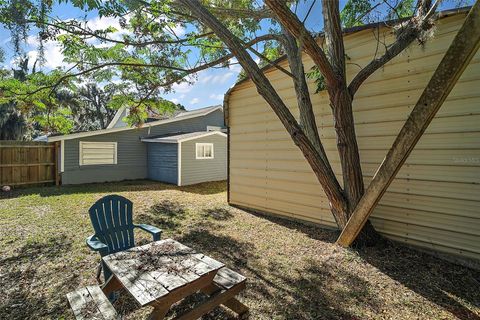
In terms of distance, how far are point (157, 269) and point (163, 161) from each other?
A: 35.6ft

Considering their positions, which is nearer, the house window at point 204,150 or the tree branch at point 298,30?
the tree branch at point 298,30

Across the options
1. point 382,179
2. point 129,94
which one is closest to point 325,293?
point 382,179

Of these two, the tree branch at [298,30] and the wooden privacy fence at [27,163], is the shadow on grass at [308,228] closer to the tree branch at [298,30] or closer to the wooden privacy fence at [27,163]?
the tree branch at [298,30]

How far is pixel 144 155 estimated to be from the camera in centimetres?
1347

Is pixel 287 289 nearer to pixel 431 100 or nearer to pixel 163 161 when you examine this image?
pixel 431 100

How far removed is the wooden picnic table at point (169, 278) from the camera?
1845 millimetres

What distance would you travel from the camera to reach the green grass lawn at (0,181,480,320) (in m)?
2.54

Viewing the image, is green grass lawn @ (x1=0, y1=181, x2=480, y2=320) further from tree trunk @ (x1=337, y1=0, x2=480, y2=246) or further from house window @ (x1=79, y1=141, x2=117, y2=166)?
house window @ (x1=79, y1=141, x2=117, y2=166)

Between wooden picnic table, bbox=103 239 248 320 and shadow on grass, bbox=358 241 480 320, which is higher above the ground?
wooden picnic table, bbox=103 239 248 320

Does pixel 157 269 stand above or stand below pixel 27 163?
below

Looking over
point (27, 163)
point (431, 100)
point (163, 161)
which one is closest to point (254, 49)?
point (431, 100)

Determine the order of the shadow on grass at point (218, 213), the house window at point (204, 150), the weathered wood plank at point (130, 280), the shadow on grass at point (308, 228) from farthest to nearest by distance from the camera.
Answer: the house window at point (204, 150)
the shadow on grass at point (218, 213)
the shadow on grass at point (308, 228)
the weathered wood plank at point (130, 280)

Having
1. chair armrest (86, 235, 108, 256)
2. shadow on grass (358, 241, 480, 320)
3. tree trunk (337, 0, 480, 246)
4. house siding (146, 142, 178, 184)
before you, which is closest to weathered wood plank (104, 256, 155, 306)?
chair armrest (86, 235, 108, 256)

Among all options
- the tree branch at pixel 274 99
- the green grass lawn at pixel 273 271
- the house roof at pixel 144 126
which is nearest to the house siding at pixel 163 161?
the house roof at pixel 144 126
